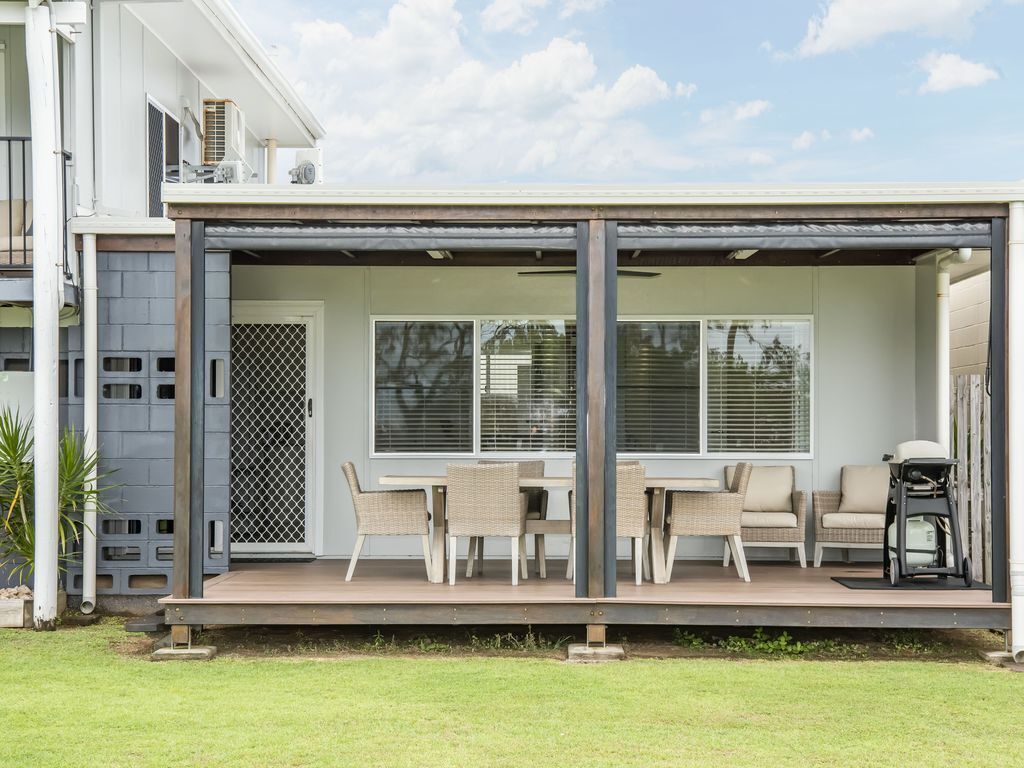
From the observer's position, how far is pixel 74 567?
25.2 ft

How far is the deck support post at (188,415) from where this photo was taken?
6379 mm

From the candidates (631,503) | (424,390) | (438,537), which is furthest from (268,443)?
(631,503)

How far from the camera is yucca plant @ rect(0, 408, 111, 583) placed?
727 cm

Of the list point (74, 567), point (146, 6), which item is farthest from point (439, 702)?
point (146, 6)

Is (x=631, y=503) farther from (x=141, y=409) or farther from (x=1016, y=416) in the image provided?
(x=141, y=409)

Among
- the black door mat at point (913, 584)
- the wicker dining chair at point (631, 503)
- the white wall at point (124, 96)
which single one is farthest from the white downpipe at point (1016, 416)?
the white wall at point (124, 96)

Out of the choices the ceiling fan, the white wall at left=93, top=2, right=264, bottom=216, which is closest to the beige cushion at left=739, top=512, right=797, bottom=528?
the ceiling fan

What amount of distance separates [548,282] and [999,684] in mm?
4476

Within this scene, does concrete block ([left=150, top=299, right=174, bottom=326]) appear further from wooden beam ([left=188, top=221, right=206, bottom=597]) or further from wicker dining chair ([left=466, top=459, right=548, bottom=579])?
wicker dining chair ([left=466, top=459, right=548, bottom=579])

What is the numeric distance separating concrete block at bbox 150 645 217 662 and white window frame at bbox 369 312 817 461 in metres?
2.70

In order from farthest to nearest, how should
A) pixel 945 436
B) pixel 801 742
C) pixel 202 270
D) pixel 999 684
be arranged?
1. pixel 945 436
2. pixel 202 270
3. pixel 999 684
4. pixel 801 742

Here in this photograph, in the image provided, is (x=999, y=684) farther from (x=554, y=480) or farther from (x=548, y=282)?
(x=548, y=282)

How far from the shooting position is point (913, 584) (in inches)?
278

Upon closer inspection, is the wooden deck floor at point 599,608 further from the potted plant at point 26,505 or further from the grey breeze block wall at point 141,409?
the potted plant at point 26,505
